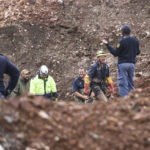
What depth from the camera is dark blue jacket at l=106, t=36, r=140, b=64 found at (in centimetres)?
816

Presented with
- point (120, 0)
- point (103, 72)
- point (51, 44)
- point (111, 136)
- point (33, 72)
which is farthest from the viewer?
point (120, 0)

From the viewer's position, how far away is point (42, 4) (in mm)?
19406

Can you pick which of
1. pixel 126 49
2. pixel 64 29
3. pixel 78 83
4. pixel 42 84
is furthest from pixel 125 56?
pixel 64 29

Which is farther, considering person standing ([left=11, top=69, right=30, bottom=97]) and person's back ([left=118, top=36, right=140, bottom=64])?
person standing ([left=11, top=69, right=30, bottom=97])

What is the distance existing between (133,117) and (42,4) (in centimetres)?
1604

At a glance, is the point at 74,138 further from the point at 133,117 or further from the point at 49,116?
the point at 133,117

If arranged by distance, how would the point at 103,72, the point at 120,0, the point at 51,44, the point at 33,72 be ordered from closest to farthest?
1. the point at 103,72
2. the point at 33,72
3. the point at 51,44
4. the point at 120,0

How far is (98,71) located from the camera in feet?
27.8

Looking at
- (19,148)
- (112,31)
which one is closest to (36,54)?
(112,31)

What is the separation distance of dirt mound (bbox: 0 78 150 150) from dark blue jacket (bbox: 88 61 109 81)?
165 inches

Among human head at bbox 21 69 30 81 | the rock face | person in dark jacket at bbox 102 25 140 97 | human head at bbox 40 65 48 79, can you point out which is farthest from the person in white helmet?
the rock face

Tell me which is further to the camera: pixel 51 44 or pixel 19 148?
pixel 51 44

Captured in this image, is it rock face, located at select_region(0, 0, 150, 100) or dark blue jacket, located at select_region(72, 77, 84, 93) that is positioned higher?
rock face, located at select_region(0, 0, 150, 100)

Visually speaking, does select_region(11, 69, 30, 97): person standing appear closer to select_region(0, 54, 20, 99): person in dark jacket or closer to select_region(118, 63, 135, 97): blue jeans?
select_region(118, 63, 135, 97): blue jeans
